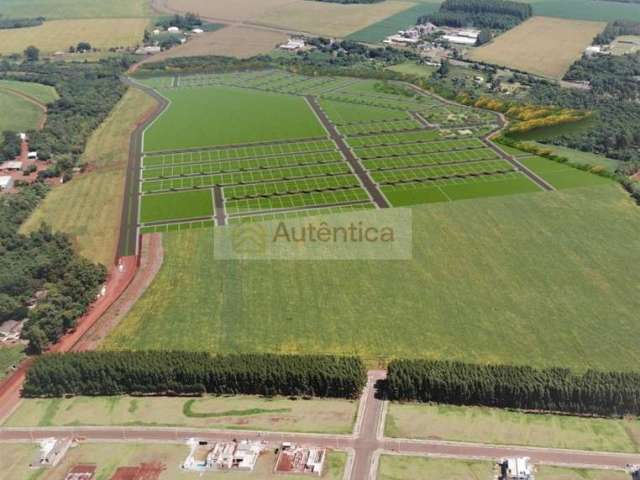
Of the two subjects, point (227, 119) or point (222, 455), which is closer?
point (222, 455)

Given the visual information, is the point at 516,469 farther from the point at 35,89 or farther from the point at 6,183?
the point at 35,89

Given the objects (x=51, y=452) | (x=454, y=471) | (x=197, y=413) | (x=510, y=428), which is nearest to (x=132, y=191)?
(x=197, y=413)

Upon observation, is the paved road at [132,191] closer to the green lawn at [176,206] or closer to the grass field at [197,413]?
the green lawn at [176,206]

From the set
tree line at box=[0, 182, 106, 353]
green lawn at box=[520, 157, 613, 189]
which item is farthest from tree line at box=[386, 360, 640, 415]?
green lawn at box=[520, 157, 613, 189]

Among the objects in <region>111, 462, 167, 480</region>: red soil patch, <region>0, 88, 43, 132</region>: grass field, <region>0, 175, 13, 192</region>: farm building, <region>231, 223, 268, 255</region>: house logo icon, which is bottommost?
<region>111, 462, 167, 480</region>: red soil patch

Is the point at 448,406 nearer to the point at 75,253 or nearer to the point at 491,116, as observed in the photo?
the point at 75,253

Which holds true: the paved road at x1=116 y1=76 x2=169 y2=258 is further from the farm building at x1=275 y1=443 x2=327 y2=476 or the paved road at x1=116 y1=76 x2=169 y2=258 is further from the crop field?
the farm building at x1=275 y1=443 x2=327 y2=476
